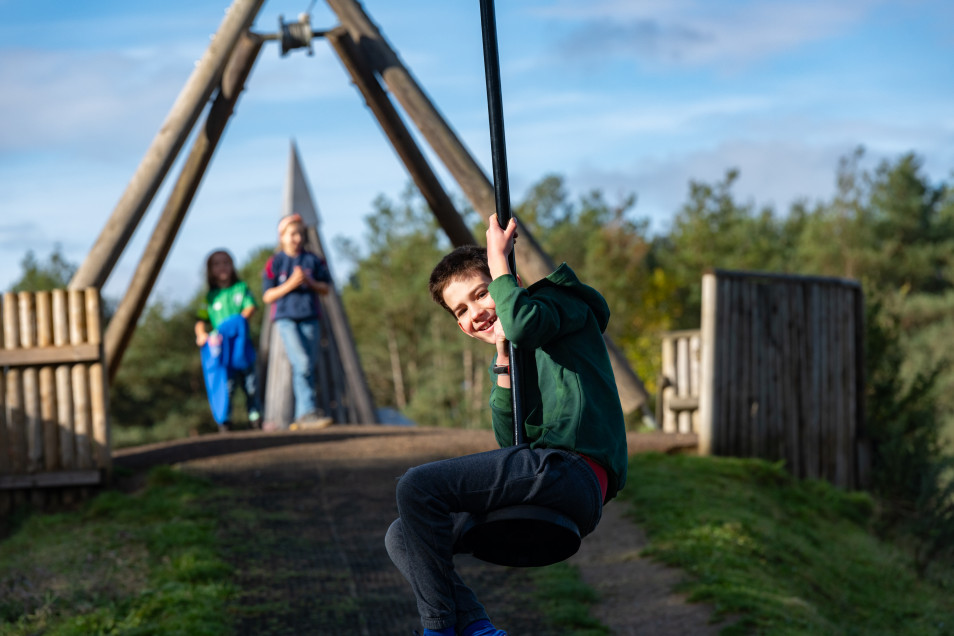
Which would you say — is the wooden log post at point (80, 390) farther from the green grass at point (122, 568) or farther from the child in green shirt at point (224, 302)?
the child in green shirt at point (224, 302)

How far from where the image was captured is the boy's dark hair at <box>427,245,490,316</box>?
322 cm

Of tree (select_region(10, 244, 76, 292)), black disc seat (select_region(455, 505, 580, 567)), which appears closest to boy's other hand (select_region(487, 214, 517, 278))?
black disc seat (select_region(455, 505, 580, 567))

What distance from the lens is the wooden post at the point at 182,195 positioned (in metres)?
9.61

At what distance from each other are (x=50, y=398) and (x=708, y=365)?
5314 mm

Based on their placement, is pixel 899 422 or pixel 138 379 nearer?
pixel 899 422

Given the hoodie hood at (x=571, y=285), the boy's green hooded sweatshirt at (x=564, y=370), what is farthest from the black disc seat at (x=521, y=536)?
the hoodie hood at (x=571, y=285)

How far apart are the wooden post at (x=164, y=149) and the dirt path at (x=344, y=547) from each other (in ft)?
5.20

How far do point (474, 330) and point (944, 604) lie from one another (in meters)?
5.70

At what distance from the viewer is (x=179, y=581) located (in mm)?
5508

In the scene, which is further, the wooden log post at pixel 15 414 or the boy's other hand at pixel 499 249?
the wooden log post at pixel 15 414

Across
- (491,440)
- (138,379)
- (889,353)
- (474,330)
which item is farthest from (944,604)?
(138,379)

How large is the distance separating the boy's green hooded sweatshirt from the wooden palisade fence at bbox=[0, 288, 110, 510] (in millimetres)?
5264

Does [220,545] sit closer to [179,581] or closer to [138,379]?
[179,581]

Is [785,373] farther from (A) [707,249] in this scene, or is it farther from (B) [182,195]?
(A) [707,249]
